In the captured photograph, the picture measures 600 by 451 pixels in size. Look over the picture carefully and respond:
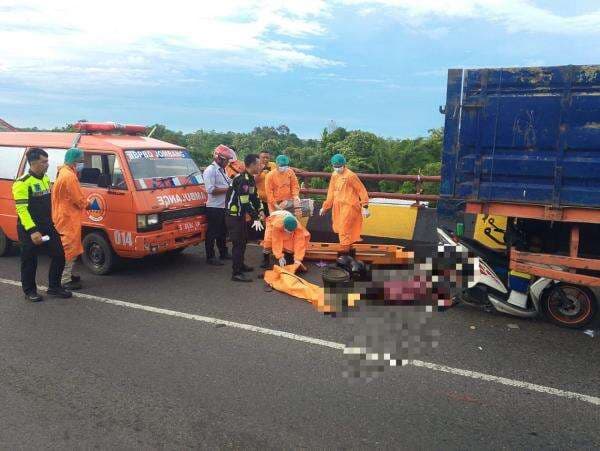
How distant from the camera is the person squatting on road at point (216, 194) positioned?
7527mm

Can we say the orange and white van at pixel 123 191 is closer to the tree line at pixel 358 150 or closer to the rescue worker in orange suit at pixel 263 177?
the rescue worker in orange suit at pixel 263 177

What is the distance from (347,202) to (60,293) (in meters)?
4.08

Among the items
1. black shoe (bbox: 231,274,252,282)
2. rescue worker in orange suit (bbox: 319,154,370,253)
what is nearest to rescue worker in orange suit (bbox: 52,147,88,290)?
black shoe (bbox: 231,274,252,282)

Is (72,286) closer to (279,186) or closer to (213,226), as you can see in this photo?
(213,226)

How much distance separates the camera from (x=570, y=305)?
5.14 metres

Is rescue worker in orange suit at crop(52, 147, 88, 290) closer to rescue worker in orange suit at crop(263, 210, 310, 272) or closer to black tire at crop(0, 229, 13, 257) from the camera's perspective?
black tire at crop(0, 229, 13, 257)

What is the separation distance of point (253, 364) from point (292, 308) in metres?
1.50

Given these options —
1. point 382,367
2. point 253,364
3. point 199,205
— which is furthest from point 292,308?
point 382,367

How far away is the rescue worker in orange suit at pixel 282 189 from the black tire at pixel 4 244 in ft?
13.8

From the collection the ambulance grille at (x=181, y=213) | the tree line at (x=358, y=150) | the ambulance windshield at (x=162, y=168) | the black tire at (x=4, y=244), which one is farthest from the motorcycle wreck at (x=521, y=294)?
the tree line at (x=358, y=150)

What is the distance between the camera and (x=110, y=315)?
5523 mm

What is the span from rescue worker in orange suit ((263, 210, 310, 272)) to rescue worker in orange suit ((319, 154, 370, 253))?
2.35 ft

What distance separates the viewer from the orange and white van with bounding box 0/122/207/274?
22.1ft

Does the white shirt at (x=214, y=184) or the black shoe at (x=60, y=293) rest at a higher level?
the white shirt at (x=214, y=184)
